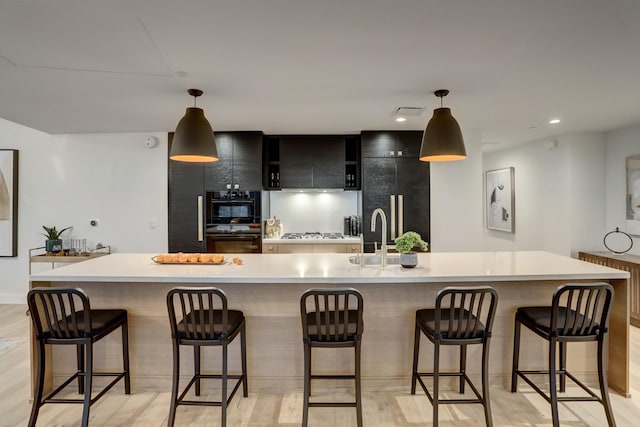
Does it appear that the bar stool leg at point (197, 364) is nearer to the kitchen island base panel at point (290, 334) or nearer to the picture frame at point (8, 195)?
the kitchen island base panel at point (290, 334)

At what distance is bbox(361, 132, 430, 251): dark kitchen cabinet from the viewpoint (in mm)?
4637

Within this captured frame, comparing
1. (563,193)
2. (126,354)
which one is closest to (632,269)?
(563,193)

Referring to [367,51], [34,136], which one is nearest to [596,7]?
[367,51]

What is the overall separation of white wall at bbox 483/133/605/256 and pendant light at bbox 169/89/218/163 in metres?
4.66

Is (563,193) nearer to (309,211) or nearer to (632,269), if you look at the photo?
(632,269)

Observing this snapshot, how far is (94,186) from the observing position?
4711mm

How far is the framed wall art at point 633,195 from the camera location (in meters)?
4.27

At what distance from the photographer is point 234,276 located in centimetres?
225

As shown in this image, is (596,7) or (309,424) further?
(309,424)

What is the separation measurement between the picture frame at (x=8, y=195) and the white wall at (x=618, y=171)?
7.77 m

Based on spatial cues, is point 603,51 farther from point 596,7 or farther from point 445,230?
point 445,230

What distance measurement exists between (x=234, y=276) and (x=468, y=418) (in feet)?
5.68

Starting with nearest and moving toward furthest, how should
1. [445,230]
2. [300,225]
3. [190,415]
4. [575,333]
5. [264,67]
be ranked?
[575,333]
[190,415]
[264,67]
[445,230]
[300,225]

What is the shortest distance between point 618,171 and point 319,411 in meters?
4.76
